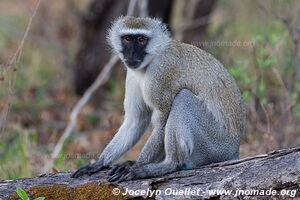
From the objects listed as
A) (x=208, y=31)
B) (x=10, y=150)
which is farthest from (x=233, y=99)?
(x=208, y=31)

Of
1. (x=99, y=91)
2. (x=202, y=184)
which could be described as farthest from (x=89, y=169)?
(x=99, y=91)

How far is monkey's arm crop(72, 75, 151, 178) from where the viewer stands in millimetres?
7004

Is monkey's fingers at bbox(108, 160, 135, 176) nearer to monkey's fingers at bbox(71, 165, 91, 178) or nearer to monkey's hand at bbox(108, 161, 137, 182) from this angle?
monkey's hand at bbox(108, 161, 137, 182)

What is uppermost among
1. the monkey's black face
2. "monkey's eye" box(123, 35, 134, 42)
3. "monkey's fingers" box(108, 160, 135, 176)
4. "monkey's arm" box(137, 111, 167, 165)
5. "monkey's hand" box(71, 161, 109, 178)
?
"monkey's eye" box(123, 35, 134, 42)

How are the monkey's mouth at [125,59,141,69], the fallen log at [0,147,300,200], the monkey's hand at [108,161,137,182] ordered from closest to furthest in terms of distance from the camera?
the fallen log at [0,147,300,200] < the monkey's hand at [108,161,137,182] < the monkey's mouth at [125,59,141,69]

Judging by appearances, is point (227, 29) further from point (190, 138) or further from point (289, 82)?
point (190, 138)

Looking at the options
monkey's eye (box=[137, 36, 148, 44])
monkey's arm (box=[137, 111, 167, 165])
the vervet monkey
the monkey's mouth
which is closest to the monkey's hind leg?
the vervet monkey

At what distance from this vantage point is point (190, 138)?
650 centimetres

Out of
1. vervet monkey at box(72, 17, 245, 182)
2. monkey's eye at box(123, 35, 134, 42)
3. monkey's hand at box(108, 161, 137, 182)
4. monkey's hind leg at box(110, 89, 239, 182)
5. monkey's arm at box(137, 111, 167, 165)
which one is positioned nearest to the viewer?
monkey's hand at box(108, 161, 137, 182)

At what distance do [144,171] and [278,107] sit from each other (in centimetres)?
469

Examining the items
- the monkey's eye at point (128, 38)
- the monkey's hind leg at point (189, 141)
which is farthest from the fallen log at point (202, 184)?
the monkey's eye at point (128, 38)

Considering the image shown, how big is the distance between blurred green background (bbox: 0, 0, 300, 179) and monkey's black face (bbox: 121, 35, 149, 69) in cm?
121

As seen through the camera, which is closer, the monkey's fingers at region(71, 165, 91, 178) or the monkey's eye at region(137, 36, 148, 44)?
the monkey's fingers at region(71, 165, 91, 178)

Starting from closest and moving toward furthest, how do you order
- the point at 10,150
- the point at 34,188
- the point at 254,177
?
the point at 254,177
the point at 34,188
the point at 10,150
